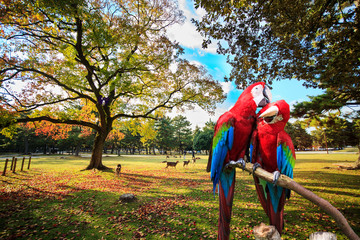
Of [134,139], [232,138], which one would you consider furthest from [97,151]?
[134,139]

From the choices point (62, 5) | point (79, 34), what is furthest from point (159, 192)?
point (79, 34)

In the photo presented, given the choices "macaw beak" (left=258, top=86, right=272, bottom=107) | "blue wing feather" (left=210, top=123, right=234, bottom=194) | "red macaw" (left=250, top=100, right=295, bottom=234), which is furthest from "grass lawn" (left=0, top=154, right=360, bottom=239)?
"macaw beak" (left=258, top=86, right=272, bottom=107)

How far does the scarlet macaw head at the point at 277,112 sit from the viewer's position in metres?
1.80

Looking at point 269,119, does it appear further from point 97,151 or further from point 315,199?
point 97,151

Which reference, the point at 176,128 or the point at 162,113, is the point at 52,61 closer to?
the point at 162,113

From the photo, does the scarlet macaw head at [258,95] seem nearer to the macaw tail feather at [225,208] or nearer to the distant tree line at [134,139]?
the macaw tail feather at [225,208]

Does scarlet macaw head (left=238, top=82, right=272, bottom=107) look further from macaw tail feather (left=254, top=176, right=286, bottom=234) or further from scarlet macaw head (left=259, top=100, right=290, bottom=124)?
macaw tail feather (left=254, top=176, right=286, bottom=234)

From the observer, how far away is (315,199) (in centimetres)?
123

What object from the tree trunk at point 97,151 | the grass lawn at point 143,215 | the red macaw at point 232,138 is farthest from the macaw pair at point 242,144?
the tree trunk at point 97,151

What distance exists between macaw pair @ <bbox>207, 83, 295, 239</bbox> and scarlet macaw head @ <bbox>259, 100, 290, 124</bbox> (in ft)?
0.07

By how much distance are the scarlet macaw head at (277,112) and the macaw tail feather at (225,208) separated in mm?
890

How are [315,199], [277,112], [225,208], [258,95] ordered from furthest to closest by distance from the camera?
1. [258,95]
2. [225,208]
3. [277,112]
4. [315,199]

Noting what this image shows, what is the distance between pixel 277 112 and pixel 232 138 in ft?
2.08

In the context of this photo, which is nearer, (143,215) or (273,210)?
(273,210)
